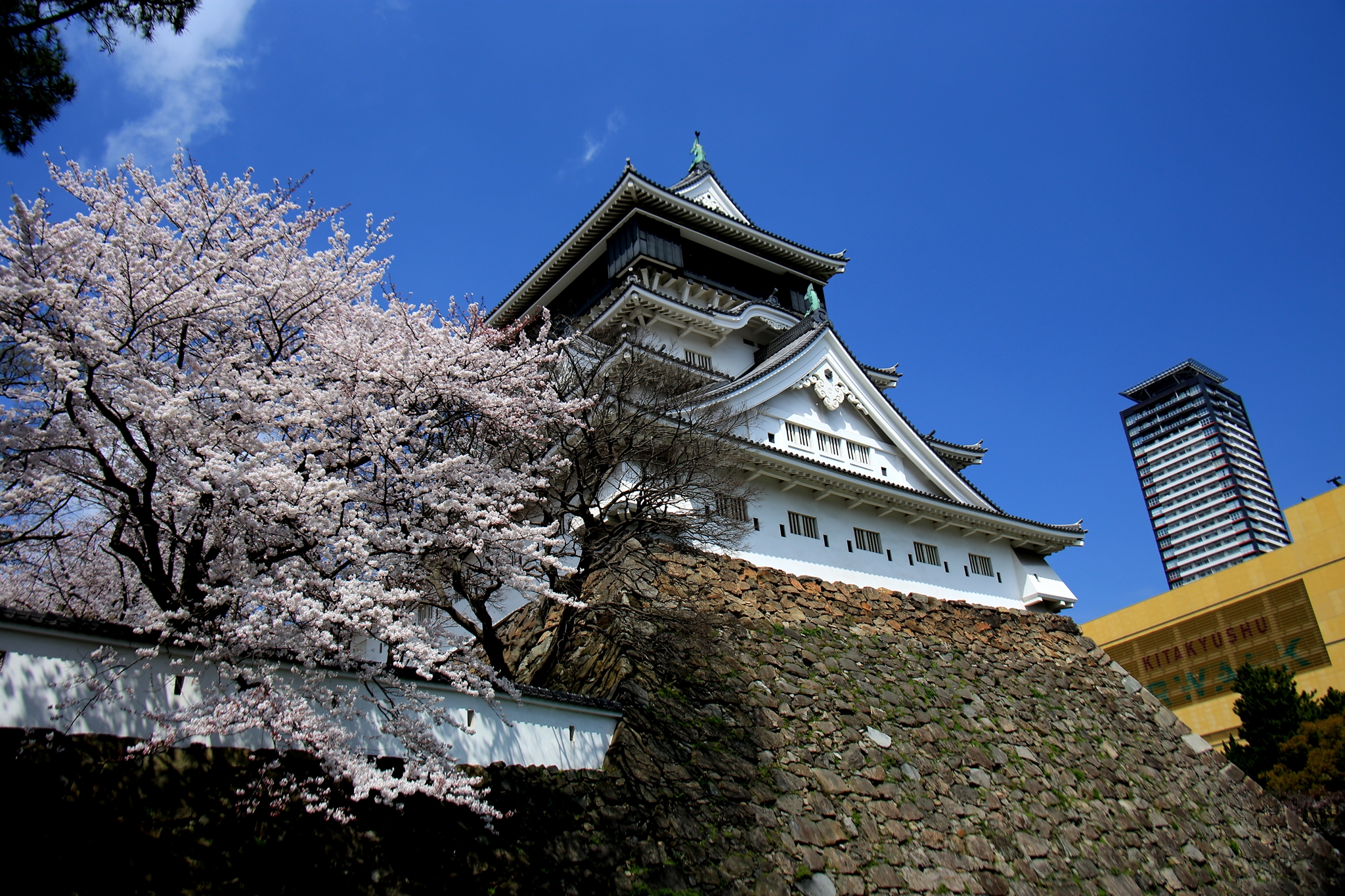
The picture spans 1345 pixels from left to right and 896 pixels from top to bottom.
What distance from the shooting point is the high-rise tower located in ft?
302

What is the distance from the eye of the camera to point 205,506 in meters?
6.45

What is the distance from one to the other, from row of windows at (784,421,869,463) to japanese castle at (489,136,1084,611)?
0.10 feet

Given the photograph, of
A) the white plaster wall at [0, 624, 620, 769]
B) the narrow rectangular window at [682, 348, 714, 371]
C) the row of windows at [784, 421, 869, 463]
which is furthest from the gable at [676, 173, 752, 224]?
the white plaster wall at [0, 624, 620, 769]

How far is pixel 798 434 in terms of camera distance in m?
16.5

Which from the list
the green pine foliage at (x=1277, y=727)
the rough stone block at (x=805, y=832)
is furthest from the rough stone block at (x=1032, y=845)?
the green pine foliage at (x=1277, y=727)

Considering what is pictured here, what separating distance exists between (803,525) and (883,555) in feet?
6.74

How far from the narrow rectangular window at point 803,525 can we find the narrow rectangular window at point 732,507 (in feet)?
3.56

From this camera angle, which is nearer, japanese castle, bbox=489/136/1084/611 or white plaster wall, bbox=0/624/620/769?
white plaster wall, bbox=0/624/620/769

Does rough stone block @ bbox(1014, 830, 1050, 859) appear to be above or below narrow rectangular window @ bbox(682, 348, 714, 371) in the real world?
below

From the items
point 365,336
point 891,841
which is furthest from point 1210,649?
point 365,336

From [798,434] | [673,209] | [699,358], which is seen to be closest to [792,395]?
[798,434]

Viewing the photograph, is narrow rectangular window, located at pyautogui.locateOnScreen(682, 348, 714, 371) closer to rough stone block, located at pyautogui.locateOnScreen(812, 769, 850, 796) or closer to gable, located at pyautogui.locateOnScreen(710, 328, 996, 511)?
gable, located at pyautogui.locateOnScreen(710, 328, 996, 511)

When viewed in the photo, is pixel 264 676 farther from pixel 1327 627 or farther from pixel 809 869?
pixel 1327 627

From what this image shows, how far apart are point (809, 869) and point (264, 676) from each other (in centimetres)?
584
